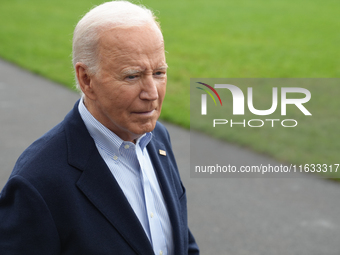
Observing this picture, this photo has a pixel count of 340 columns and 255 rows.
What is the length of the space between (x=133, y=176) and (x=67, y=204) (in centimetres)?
34

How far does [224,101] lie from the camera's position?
28.3 feet

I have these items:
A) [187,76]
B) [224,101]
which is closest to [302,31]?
[187,76]

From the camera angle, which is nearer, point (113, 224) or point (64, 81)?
point (113, 224)

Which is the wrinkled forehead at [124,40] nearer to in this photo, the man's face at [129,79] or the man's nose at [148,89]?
the man's face at [129,79]

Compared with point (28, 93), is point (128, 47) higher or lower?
higher

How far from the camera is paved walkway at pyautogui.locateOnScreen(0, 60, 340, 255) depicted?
4.46 metres

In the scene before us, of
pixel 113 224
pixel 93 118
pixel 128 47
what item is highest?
pixel 128 47

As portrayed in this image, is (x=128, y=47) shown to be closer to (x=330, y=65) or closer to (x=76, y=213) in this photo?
(x=76, y=213)

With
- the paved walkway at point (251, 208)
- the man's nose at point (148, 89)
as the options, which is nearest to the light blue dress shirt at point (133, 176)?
the man's nose at point (148, 89)

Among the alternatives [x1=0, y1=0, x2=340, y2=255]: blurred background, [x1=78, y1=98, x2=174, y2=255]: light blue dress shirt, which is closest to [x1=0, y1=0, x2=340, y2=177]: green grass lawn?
[x1=0, y1=0, x2=340, y2=255]: blurred background

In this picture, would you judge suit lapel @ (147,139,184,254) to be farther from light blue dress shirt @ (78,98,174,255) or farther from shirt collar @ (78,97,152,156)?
shirt collar @ (78,97,152,156)

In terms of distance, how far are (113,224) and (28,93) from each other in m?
8.27

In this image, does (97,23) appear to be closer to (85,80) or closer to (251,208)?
(85,80)

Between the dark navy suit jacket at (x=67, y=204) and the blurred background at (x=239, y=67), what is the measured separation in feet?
2.02
